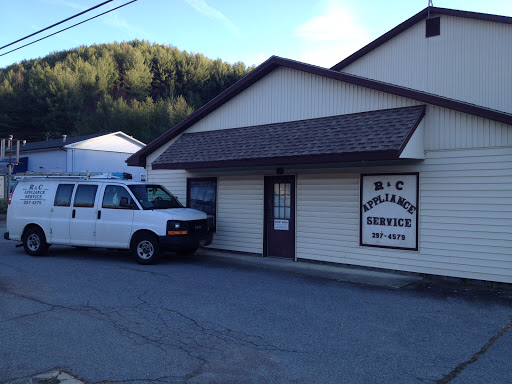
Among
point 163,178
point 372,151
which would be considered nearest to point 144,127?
point 163,178

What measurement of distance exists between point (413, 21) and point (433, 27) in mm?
740

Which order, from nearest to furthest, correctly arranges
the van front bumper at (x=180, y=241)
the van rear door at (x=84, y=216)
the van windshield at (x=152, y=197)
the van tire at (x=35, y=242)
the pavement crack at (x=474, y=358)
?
the pavement crack at (x=474, y=358), the van front bumper at (x=180, y=241), the van windshield at (x=152, y=197), the van rear door at (x=84, y=216), the van tire at (x=35, y=242)

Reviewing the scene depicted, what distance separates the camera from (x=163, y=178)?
48.4ft

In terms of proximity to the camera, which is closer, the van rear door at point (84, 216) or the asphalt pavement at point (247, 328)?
the asphalt pavement at point (247, 328)

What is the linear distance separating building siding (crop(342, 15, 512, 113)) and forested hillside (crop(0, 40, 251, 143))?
34906 mm

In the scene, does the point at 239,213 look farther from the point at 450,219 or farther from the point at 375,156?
the point at 450,219

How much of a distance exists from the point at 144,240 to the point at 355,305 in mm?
5552

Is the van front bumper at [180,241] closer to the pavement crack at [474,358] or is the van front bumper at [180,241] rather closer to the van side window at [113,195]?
the van side window at [113,195]

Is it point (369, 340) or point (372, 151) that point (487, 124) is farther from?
point (369, 340)

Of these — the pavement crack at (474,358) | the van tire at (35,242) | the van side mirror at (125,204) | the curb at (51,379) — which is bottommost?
the curb at (51,379)

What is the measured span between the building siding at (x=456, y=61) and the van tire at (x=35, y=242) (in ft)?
38.5

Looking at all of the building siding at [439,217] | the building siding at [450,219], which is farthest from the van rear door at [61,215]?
the building siding at [450,219]

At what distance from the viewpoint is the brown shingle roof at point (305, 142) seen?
9039 millimetres

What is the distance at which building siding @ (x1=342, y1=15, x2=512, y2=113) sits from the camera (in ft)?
42.0
